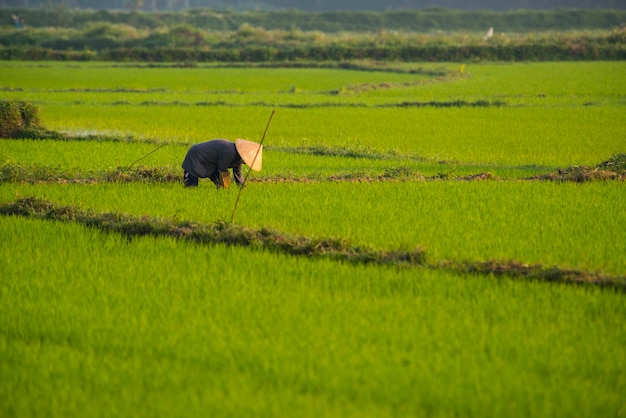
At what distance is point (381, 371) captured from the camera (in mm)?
4164

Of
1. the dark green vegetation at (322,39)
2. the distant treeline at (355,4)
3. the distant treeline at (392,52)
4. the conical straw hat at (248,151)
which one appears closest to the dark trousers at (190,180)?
the conical straw hat at (248,151)

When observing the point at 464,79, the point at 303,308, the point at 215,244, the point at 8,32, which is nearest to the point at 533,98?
the point at 464,79

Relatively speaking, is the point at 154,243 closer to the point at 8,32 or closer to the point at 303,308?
the point at 303,308

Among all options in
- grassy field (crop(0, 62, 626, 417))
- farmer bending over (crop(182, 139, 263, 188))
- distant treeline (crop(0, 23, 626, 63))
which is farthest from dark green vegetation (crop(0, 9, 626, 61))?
farmer bending over (crop(182, 139, 263, 188))

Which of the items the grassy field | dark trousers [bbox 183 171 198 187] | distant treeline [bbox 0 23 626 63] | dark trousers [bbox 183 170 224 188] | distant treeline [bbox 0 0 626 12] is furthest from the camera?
distant treeline [bbox 0 0 626 12]

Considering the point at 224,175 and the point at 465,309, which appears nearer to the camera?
the point at 465,309

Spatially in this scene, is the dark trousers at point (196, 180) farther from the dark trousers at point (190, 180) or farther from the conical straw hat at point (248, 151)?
the conical straw hat at point (248, 151)

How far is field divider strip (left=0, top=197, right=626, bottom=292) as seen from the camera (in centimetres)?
577

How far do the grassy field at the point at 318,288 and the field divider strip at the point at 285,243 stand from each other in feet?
0.10

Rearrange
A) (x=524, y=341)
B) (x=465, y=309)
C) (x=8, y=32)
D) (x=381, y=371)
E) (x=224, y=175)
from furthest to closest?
1. (x=8, y=32)
2. (x=224, y=175)
3. (x=465, y=309)
4. (x=524, y=341)
5. (x=381, y=371)

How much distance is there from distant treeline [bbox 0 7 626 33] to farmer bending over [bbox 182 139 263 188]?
5231 centimetres

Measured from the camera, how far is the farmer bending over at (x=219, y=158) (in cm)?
770

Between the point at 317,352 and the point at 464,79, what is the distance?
21550mm

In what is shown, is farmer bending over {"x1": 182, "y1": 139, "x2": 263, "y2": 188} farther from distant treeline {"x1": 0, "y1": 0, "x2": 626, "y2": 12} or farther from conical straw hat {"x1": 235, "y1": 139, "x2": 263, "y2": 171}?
distant treeline {"x1": 0, "y1": 0, "x2": 626, "y2": 12}
